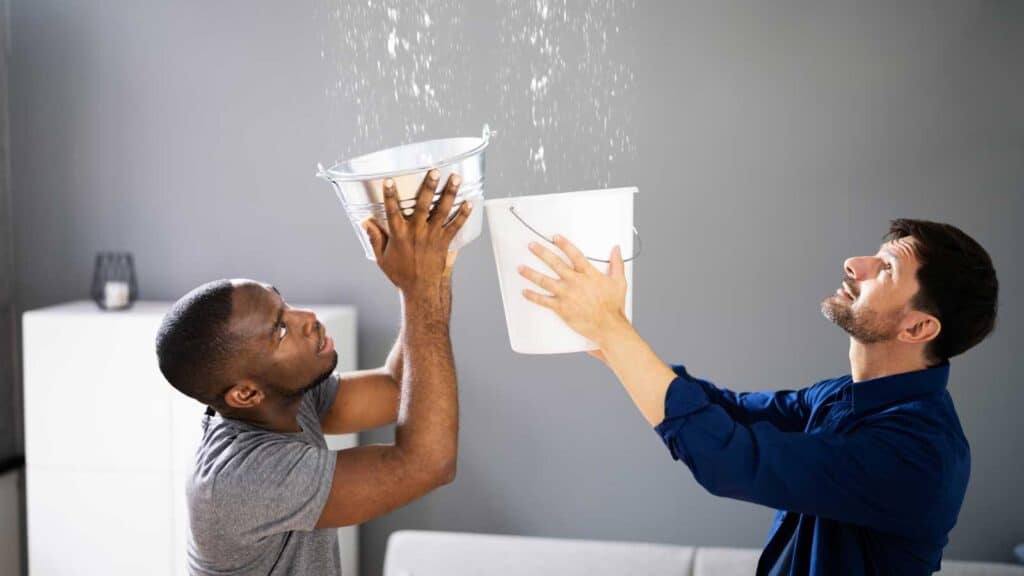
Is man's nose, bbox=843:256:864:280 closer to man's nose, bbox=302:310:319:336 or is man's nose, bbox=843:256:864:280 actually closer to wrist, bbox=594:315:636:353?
wrist, bbox=594:315:636:353

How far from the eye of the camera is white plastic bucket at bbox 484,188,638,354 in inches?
58.1

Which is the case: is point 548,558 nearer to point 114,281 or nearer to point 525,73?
point 525,73

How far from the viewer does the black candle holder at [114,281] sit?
2.98 m

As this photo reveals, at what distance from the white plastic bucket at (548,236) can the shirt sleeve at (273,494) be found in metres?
0.35

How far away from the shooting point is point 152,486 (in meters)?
2.82

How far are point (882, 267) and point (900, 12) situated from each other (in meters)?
1.36

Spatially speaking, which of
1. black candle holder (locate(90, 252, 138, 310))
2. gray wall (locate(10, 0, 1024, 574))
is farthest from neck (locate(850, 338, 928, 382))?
black candle holder (locate(90, 252, 138, 310))

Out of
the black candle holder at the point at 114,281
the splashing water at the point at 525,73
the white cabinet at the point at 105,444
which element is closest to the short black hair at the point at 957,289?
the splashing water at the point at 525,73

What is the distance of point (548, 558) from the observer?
2664 millimetres

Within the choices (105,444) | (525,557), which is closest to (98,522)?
(105,444)

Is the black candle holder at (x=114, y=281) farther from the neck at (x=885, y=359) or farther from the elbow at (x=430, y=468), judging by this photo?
the neck at (x=885, y=359)

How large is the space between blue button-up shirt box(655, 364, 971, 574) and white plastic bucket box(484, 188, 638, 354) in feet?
0.66

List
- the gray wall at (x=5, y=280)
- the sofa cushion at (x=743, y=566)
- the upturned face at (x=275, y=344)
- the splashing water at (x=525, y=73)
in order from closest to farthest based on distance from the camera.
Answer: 1. the upturned face at (x=275, y=344)
2. the sofa cushion at (x=743, y=566)
3. the splashing water at (x=525, y=73)
4. the gray wall at (x=5, y=280)

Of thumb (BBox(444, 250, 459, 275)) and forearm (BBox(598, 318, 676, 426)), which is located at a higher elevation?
thumb (BBox(444, 250, 459, 275))
